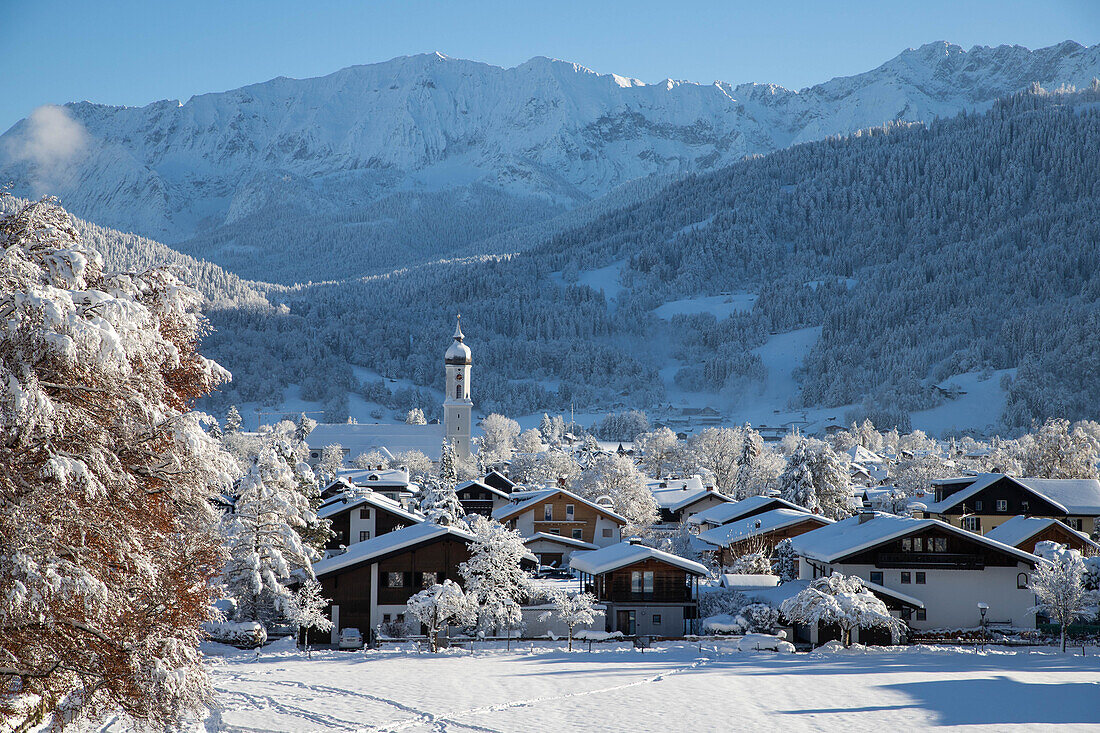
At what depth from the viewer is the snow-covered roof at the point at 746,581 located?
170 feet

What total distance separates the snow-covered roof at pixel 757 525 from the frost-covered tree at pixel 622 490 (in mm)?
12669

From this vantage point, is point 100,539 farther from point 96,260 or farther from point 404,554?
point 404,554

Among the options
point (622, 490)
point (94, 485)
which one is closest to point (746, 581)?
point (622, 490)

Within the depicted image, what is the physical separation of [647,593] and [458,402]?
99.4 metres

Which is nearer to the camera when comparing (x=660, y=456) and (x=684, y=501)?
(x=684, y=501)

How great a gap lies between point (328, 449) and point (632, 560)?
10234 centimetres

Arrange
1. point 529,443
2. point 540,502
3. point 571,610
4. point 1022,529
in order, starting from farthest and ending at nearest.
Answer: point 529,443 < point 540,502 < point 1022,529 < point 571,610

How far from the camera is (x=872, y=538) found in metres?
46.1

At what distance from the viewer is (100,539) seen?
1412 centimetres

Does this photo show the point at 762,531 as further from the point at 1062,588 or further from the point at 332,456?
the point at 332,456

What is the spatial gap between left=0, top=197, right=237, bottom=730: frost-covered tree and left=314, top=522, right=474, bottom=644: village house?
27465 mm

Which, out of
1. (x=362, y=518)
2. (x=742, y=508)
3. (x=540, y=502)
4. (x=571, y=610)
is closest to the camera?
(x=571, y=610)

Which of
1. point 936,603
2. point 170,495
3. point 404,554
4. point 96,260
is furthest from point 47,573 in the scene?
point 936,603

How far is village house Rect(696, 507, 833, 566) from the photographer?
Answer: 58.5m
